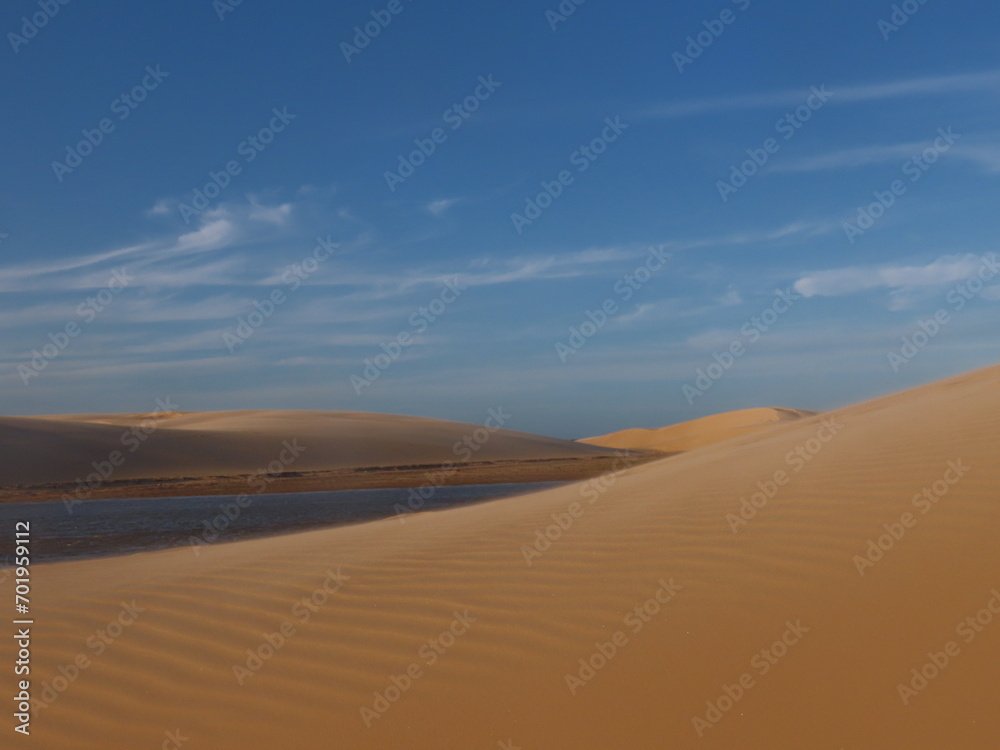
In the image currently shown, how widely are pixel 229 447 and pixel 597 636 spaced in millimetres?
29975

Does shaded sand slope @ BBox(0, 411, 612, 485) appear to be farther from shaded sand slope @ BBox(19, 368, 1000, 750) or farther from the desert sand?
shaded sand slope @ BBox(19, 368, 1000, 750)

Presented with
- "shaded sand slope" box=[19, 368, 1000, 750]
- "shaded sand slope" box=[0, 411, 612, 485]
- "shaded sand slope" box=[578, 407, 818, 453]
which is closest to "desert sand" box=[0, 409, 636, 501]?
"shaded sand slope" box=[0, 411, 612, 485]

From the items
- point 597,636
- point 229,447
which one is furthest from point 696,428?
point 597,636

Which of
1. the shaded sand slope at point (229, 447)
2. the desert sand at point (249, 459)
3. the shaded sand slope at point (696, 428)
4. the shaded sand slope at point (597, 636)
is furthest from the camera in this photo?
the shaded sand slope at point (696, 428)

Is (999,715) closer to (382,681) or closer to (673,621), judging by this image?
(673,621)

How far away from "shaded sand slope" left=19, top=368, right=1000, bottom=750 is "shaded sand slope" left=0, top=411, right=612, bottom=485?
69.8 ft

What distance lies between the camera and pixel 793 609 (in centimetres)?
446

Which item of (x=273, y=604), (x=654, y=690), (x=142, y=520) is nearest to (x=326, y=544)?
(x=273, y=604)

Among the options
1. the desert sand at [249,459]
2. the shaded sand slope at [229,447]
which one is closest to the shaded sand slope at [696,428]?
the shaded sand slope at [229,447]

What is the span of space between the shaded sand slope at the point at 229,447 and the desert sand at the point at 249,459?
41mm

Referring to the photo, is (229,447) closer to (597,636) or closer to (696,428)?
(597,636)

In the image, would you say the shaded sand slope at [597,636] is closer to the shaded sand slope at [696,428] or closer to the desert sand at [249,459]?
the desert sand at [249,459]

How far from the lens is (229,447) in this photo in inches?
1266

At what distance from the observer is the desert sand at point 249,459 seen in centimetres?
2323
